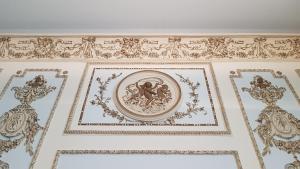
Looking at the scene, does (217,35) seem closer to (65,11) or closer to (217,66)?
(217,66)

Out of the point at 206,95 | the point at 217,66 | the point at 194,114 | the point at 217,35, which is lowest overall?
the point at 194,114

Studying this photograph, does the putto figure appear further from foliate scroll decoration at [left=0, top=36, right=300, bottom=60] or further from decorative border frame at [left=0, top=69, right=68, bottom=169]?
decorative border frame at [left=0, top=69, right=68, bottom=169]

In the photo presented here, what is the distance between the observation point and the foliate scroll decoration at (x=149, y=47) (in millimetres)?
3072

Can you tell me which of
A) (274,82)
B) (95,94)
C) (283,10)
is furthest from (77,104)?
(283,10)

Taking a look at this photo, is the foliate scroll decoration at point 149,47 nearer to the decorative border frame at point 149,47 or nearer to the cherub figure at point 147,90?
the decorative border frame at point 149,47

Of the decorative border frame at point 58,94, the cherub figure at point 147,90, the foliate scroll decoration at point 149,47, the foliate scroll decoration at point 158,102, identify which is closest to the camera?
the decorative border frame at point 58,94

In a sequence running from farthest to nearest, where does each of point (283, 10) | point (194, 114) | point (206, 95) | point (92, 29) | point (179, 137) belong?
1. point (92, 29)
2. point (283, 10)
3. point (206, 95)
4. point (194, 114)
5. point (179, 137)

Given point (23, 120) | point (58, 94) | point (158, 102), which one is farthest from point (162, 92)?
point (23, 120)

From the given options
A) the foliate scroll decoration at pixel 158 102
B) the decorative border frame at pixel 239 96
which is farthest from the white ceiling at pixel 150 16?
the foliate scroll decoration at pixel 158 102

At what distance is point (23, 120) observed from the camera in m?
2.51

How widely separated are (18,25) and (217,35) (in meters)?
1.90

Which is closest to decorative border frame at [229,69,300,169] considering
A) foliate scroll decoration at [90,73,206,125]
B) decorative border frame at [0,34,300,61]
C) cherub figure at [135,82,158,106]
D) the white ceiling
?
decorative border frame at [0,34,300,61]

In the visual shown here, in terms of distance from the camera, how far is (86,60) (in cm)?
307

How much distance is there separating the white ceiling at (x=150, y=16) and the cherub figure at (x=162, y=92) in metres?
0.64
